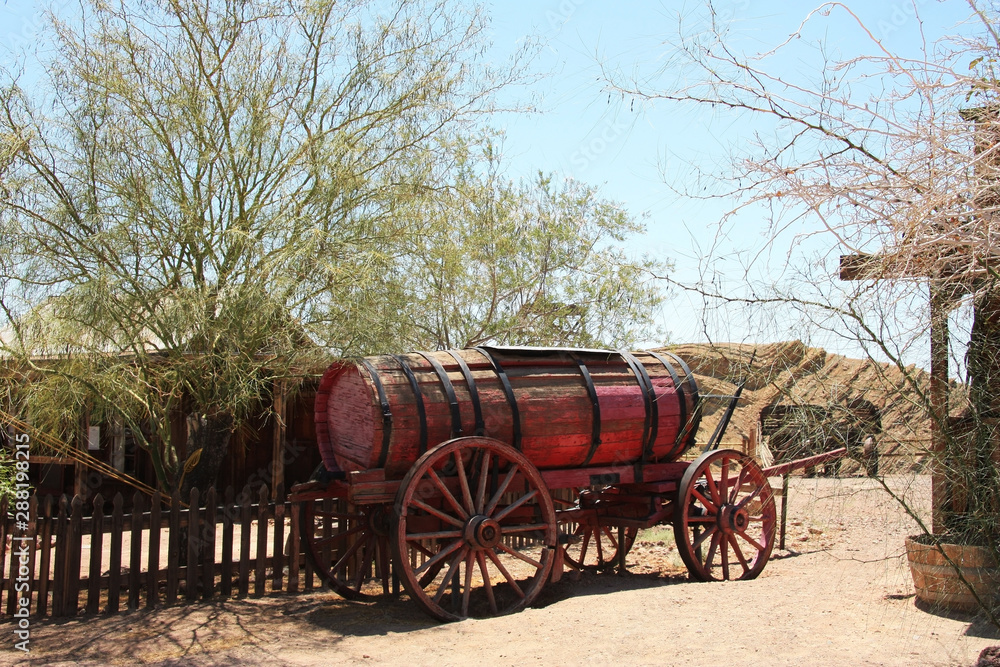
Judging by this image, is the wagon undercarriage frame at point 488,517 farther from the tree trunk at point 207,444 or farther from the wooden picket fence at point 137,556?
the tree trunk at point 207,444

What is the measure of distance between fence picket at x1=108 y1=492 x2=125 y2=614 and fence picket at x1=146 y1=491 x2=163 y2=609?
21 cm

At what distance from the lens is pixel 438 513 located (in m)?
6.00

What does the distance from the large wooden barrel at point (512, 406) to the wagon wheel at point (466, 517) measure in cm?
21

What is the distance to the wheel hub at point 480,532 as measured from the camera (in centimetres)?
611

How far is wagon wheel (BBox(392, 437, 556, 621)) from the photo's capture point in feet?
19.1

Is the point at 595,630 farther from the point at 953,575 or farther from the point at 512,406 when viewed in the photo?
the point at 953,575

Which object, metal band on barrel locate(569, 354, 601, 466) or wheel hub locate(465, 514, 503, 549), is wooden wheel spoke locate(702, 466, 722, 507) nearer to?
metal band on barrel locate(569, 354, 601, 466)

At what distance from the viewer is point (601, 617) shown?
18.7 feet

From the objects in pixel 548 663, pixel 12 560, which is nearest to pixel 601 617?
pixel 548 663

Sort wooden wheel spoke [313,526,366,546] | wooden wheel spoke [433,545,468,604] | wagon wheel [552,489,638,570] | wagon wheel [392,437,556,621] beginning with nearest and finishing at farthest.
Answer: wagon wheel [392,437,556,621]
wooden wheel spoke [433,545,468,604]
wooden wheel spoke [313,526,366,546]
wagon wheel [552,489,638,570]

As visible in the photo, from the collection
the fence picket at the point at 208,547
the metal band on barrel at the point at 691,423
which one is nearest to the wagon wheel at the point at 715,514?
the metal band on barrel at the point at 691,423

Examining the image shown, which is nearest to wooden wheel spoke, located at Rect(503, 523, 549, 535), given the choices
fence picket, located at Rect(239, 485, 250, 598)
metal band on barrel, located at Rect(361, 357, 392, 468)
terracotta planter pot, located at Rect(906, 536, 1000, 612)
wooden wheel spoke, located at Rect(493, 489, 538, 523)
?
wooden wheel spoke, located at Rect(493, 489, 538, 523)

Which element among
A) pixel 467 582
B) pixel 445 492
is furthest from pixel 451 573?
pixel 445 492

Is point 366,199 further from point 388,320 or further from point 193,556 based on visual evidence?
point 193,556
